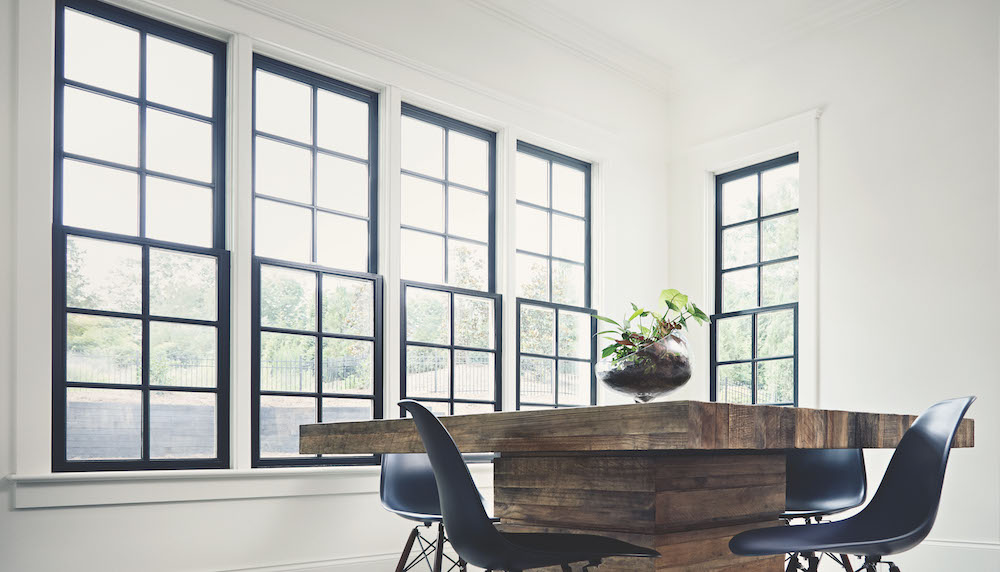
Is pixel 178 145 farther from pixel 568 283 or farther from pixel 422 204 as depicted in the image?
pixel 568 283

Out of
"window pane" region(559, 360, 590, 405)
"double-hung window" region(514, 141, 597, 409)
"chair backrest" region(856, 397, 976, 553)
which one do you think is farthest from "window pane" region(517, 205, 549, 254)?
"chair backrest" region(856, 397, 976, 553)

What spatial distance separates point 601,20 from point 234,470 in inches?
135

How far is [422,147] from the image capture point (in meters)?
4.62

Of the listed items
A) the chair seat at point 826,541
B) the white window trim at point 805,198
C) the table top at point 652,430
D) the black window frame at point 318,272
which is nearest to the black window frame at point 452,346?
the black window frame at point 318,272

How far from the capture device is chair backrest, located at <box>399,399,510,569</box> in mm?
1573

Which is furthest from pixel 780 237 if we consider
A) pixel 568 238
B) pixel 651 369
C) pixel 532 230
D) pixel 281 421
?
pixel 651 369

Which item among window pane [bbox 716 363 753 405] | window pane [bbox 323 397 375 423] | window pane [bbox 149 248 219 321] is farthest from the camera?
window pane [bbox 716 363 753 405]

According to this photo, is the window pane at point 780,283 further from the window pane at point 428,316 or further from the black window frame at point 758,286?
the window pane at point 428,316

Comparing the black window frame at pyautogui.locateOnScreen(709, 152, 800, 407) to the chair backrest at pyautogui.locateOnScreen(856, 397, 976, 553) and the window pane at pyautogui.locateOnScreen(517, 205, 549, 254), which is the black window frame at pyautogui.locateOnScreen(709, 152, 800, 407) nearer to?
the window pane at pyautogui.locateOnScreen(517, 205, 549, 254)

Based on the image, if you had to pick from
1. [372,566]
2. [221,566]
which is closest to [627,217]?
[372,566]

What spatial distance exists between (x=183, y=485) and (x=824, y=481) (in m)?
2.60

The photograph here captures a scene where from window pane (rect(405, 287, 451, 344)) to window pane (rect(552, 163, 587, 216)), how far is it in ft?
3.79

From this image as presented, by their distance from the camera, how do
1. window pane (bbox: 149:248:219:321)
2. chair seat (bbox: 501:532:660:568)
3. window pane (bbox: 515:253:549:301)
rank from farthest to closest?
window pane (bbox: 515:253:549:301), window pane (bbox: 149:248:219:321), chair seat (bbox: 501:532:660:568)

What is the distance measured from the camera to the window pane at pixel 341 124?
4.22 metres
